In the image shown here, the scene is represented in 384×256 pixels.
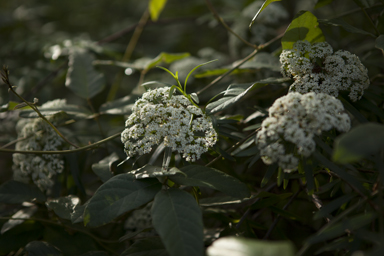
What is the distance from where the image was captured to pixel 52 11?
376cm

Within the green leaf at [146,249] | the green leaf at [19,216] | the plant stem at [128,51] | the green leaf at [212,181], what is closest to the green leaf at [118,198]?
the green leaf at [212,181]

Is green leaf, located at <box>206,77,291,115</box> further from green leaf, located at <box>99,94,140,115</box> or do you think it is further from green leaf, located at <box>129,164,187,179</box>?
green leaf, located at <box>99,94,140,115</box>

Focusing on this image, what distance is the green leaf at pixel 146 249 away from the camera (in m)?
1.28

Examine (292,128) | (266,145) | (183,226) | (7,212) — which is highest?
(292,128)

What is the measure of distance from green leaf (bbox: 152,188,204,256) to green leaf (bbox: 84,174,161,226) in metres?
0.07

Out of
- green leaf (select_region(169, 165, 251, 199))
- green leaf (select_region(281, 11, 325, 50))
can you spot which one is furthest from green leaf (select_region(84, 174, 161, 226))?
green leaf (select_region(281, 11, 325, 50))

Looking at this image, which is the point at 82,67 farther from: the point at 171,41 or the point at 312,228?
the point at 312,228

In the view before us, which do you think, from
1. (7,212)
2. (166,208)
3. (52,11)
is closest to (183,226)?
(166,208)

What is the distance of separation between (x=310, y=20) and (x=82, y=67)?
1.52 m

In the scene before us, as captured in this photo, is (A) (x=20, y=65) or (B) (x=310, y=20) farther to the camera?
(A) (x=20, y=65)

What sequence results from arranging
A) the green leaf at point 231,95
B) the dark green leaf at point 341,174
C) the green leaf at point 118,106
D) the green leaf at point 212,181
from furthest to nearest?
the green leaf at point 118,106
the green leaf at point 231,95
the green leaf at point 212,181
the dark green leaf at point 341,174

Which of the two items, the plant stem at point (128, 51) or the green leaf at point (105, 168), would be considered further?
the plant stem at point (128, 51)

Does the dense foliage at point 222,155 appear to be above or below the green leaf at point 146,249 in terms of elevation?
above

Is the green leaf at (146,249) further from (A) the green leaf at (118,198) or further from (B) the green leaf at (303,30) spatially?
(B) the green leaf at (303,30)
